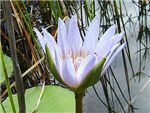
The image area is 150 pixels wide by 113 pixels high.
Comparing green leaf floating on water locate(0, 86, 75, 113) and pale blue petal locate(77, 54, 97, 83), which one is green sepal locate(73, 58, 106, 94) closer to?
pale blue petal locate(77, 54, 97, 83)

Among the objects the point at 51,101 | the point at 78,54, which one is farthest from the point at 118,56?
the point at 78,54

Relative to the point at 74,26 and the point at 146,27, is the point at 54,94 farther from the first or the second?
the point at 146,27

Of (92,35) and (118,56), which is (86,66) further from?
(118,56)

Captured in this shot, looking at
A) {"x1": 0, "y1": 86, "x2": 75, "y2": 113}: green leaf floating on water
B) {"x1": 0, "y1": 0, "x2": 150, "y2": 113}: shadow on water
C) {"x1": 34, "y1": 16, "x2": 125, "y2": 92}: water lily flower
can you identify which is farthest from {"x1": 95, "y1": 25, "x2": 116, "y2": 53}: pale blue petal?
{"x1": 0, "y1": 0, "x2": 150, "y2": 113}: shadow on water

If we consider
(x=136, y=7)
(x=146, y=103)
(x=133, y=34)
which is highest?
(x=136, y=7)

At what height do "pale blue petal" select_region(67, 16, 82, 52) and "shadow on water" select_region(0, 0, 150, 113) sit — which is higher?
"pale blue petal" select_region(67, 16, 82, 52)

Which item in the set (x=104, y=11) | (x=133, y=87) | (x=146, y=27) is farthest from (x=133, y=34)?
(x=133, y=87)

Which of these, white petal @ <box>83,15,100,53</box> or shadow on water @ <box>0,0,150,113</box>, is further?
shadow on water @ <box>0,0,150,113</box>
